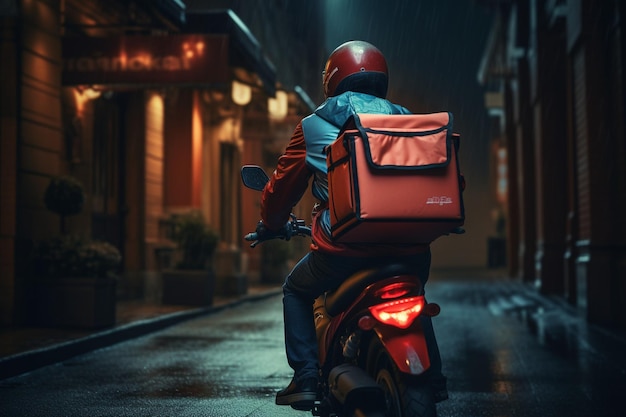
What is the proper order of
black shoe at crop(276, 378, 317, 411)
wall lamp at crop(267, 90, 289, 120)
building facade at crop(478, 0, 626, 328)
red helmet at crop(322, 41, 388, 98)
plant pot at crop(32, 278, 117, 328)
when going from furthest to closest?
wall lamp at crop(267, 90, 289, 120) → building facade at crop(478, 0, 626, 328) → plant pot at crop(32, 278, 117, 328) → red helmet at crop(322, 41, 388, 98) → black shoe at crop(276, 378, 317, 411)

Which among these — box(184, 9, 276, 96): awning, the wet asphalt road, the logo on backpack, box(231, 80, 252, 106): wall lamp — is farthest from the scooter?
box(231, 80, 252, 106): wall lamp

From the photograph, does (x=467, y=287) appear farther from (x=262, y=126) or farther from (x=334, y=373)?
(x=334, y=373)

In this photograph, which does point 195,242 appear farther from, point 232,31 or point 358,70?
point 358,70

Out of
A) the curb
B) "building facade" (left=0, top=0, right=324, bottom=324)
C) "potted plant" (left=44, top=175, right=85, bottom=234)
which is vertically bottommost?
the curb

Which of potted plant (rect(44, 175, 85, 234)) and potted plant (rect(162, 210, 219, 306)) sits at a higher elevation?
potted plant (rect(44, 175, 85, 234))

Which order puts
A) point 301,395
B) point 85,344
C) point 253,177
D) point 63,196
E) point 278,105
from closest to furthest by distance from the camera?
point 301,395
point 253,177
point 85,344
point 63,196
point 278,105

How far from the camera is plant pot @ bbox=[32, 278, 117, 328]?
1097 cm

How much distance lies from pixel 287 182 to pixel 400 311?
881mm

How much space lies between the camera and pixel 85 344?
984cm

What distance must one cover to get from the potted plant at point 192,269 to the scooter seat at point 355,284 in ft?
37.5

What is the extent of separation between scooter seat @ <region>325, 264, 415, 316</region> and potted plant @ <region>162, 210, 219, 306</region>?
11.4m

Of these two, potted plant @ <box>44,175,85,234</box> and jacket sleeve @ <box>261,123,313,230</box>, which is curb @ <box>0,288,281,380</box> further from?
jacket sleeve @ <box>261,123,313,230</box>

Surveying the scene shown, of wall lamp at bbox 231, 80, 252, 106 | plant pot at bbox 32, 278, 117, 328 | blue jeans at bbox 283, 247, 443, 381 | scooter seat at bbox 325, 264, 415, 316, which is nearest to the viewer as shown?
scooter seat at bbox 325, 264, 415, 316

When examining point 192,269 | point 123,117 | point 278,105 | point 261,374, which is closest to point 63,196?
point 192,269
